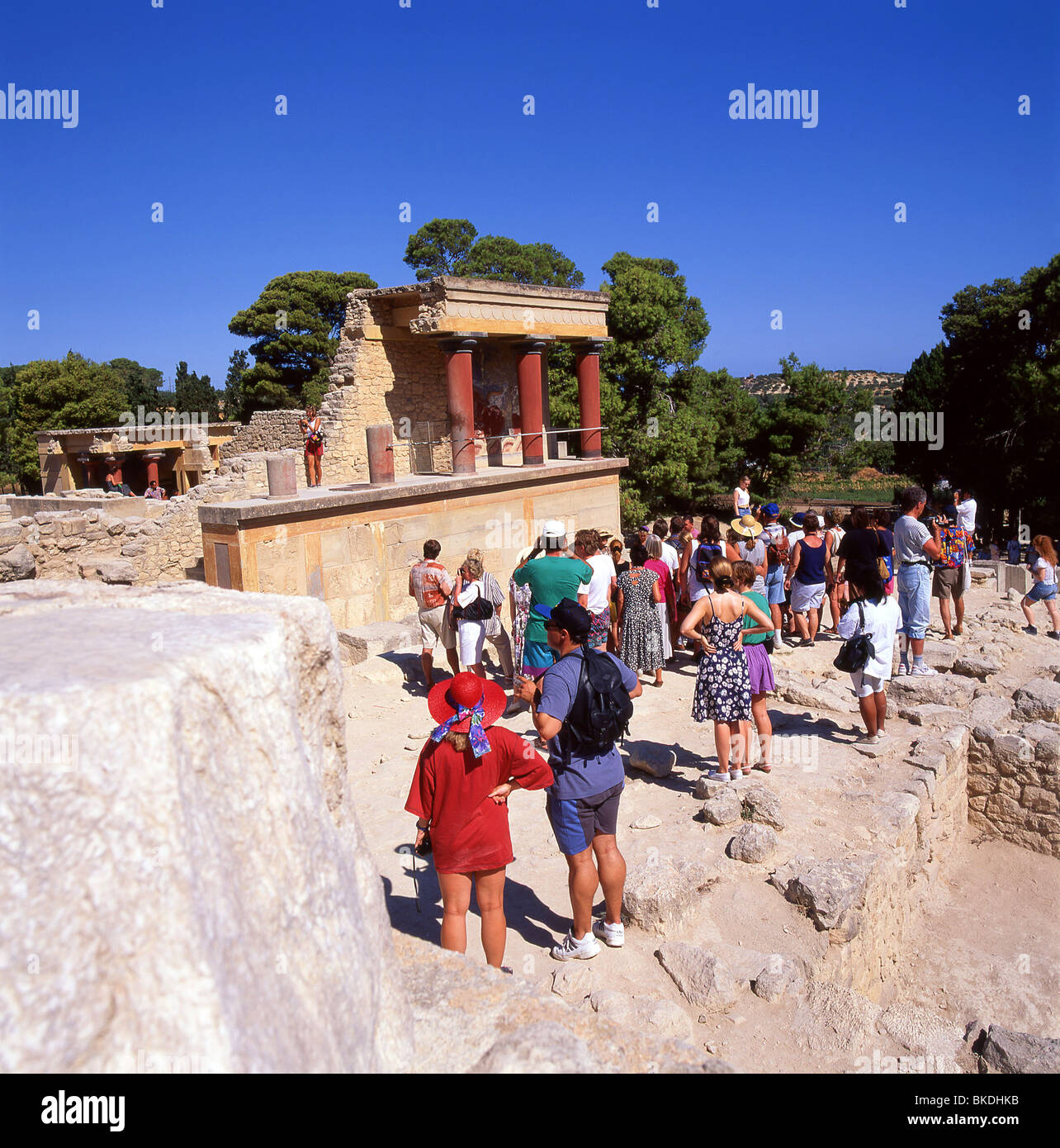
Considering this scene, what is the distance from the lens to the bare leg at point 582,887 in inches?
167

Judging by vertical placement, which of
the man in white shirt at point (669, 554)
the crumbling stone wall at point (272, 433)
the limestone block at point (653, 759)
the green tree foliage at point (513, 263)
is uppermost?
the green tree foliage at point (513, 263)

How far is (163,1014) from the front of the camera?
1518 mm

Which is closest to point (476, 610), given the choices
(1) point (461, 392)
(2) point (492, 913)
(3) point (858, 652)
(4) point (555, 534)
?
(4) point (555, 534)

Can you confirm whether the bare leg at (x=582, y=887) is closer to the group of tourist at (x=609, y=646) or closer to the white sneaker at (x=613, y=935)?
the group of tourist at (x=609, y=646)

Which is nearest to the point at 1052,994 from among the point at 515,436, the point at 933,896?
the point at 933,896

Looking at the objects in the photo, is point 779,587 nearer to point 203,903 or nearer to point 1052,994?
point 1052,994

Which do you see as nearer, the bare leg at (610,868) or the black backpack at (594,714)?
the black backpack at (594,714)

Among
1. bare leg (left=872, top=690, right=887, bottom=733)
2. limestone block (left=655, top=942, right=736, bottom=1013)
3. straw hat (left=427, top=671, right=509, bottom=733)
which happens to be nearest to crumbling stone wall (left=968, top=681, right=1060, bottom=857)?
bare leg (left=872, top=690, right=887, bottom=733)

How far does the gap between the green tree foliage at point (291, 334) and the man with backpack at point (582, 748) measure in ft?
113

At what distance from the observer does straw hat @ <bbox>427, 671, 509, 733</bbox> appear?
12.5 feet

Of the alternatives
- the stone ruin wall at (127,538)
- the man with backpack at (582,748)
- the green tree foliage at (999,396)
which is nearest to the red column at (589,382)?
the stone ruin wall at (127,538)

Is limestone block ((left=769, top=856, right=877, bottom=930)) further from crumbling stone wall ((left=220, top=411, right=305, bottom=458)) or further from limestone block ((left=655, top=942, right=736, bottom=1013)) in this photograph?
crumbling stone wall ((left=220, top=411, right=305, bottom=458))

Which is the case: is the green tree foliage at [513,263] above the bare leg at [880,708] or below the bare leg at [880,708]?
above

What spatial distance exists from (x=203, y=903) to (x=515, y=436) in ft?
50.3
